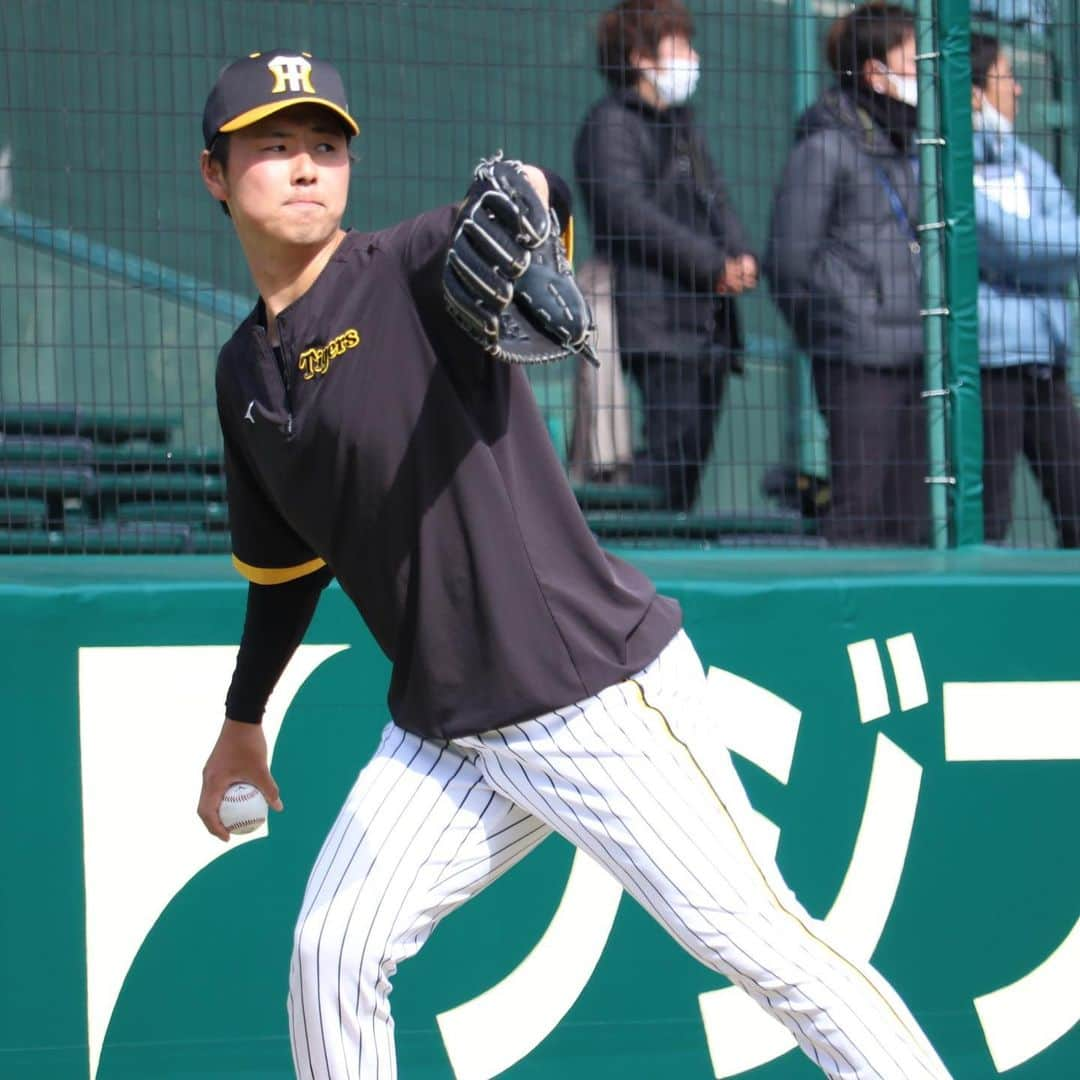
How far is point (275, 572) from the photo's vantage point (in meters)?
3.29

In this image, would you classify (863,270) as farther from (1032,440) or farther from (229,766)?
(229,766)

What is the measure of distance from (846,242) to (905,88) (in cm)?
41

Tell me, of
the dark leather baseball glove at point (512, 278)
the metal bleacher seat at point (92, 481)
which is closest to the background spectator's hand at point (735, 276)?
the metal bleacher seat at point (92, 481)

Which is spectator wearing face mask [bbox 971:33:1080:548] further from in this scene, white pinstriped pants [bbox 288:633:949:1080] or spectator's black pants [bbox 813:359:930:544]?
white pinstriped pants [bbox 288:633:949:1080]

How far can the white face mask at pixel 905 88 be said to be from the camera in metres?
4.57

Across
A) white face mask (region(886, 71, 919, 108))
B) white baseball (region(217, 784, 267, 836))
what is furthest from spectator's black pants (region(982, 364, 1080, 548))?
white baseball (region(217, 784, 267, 836))

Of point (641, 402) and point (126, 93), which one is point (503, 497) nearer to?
point (641, 402)

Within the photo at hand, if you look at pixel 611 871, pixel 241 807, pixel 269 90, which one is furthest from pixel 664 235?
pixel 611 871

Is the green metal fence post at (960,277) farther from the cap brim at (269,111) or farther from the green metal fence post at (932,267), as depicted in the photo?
the cap brim at (269,111)

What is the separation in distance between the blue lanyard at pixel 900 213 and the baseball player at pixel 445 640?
1.93 m

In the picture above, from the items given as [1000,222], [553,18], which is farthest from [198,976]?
[1000,222]

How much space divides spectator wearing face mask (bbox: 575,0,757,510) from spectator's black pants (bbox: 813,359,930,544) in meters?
0.29

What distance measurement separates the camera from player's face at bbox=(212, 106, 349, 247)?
2.93 metres

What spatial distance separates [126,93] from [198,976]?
203 centimetres
